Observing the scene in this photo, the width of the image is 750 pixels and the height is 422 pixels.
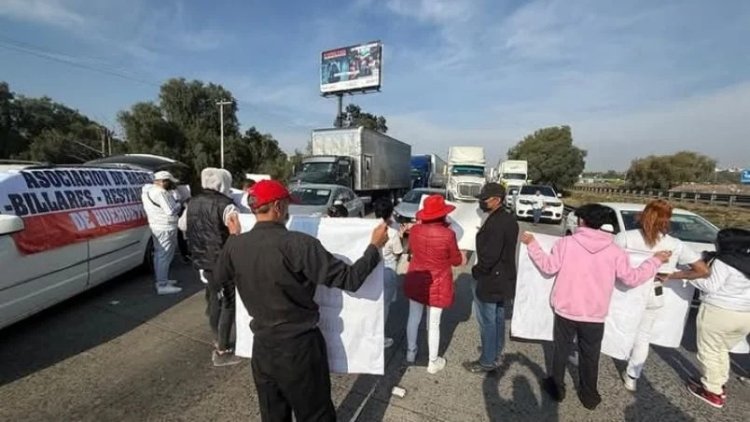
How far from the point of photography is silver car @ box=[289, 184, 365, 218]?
28.4 feet

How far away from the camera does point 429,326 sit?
342 cm

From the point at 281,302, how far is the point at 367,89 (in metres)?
35.1

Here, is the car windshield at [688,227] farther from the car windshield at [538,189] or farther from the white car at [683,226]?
the car windshield at [538,189]

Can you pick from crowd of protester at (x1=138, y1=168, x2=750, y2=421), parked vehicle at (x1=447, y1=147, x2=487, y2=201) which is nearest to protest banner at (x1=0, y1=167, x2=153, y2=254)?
crowd of protester at (x1=138, y1=168, x2=750, y2=421)

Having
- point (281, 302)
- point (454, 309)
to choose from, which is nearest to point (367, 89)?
point (454, 309)

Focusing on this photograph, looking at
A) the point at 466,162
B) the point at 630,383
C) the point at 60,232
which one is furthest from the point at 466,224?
the point at 466,162

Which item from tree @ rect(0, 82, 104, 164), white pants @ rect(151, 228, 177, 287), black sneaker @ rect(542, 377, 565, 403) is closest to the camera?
black sneaker @ rect(542, 377, 565, 403)

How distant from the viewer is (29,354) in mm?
3627

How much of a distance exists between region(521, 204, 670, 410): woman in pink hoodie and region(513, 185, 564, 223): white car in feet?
43.8

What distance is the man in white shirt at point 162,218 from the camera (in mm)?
5258

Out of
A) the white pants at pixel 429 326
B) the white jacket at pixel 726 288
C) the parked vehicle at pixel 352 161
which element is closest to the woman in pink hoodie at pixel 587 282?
the white jacket at pixel 726 288

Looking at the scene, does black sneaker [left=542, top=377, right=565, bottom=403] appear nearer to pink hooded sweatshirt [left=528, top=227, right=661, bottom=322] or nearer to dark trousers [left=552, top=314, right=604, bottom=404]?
dark trousers [left=552, top=314, right=604, bottom=404]

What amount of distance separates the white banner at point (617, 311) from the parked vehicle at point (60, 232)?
4.75 metres

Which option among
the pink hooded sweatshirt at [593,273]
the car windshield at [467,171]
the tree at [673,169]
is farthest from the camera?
the tree at [673,169]
